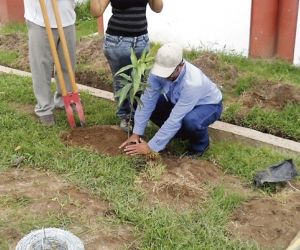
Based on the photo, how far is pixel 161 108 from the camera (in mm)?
4164

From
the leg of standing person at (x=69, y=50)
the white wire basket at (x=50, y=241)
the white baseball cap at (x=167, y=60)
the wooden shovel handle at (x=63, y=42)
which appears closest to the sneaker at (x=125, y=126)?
the wooden shovel handle at (x=63, y=42)

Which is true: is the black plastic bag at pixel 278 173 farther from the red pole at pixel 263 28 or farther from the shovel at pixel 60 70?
the red pole at pixel 263 28

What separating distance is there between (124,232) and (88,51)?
149 inches

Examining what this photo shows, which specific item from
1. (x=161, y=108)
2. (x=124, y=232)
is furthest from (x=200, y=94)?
(x=124, y=232)

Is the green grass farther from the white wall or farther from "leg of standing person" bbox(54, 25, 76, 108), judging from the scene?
the white wall

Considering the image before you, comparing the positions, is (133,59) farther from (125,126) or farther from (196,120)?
(125,126)

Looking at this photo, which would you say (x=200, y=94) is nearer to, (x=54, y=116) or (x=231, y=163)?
(x=231, y=163)

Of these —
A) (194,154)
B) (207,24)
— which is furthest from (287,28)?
(194,154)

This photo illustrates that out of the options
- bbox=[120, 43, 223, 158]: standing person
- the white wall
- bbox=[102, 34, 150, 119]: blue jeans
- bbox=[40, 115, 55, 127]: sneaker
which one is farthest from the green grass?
the white wall

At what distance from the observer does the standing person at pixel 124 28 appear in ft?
12.7

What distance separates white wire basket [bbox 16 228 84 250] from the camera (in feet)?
8.64

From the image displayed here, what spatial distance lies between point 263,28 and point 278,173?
281cm

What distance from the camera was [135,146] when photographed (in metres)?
3.88

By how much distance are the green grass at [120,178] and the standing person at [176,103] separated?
0.18 m
